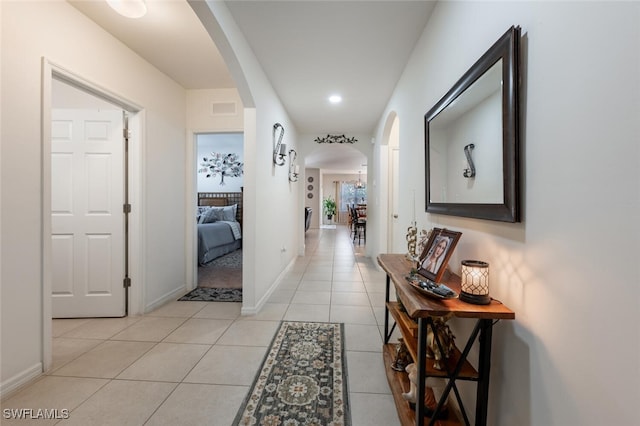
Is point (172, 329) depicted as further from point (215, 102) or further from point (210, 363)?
point (215, 102)

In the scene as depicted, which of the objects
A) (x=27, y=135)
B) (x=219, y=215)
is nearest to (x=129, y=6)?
(x=27, y=135)

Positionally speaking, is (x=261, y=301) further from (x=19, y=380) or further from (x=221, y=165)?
(x=221, y=165)

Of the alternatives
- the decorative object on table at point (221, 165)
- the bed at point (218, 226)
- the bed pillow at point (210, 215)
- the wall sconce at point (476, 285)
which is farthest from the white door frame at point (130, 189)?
the decorative object on table at point (221, 165)

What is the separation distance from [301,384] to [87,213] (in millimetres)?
2477

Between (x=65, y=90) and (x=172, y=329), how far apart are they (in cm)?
263

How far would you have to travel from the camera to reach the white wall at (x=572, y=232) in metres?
0.58

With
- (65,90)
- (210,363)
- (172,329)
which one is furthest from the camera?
(65,90)

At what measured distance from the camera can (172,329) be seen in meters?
2.26

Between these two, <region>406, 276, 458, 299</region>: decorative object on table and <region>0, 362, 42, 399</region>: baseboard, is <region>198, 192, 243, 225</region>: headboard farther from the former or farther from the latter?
<region>406, 276, 458, 299</region>: decorative object on table

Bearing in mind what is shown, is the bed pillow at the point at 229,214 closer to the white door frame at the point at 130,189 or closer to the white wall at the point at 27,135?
the white door frame at the point at 130,189

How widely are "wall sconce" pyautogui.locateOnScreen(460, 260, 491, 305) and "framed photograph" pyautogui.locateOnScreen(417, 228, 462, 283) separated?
140 millimetres

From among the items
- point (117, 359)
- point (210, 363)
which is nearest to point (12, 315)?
point (117, 359)

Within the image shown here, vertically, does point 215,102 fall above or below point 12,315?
above

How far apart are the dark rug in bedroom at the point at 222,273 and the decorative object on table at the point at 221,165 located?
9.58 ft
